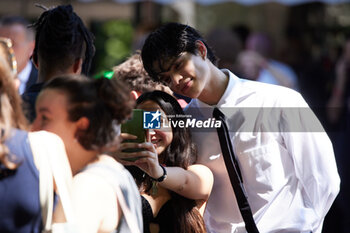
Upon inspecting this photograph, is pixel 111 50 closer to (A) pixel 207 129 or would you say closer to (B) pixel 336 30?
(B) pixel 336 30

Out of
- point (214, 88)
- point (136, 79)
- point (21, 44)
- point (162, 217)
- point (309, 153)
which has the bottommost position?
point (21, 44)

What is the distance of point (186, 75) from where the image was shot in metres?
2.77

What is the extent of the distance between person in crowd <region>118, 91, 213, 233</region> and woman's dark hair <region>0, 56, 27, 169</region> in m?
0.74

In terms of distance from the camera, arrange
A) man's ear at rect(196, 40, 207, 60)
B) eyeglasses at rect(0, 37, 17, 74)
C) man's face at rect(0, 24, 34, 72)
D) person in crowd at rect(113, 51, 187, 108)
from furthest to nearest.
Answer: man's face at rect(0, 24, 34, 72) < person in crowd at rect(113, 51, 187, 108) < man's ear at rect(196, 40, 207, 60) < eyeglasses at rect(0, 37, 17, 74)

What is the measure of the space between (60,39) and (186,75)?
592mm

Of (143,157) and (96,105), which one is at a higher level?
(96,105)

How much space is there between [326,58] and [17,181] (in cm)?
653

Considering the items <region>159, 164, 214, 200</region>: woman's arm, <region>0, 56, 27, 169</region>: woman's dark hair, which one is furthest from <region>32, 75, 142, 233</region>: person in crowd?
<region>159, 164, 214, 200</region>: woman's arm

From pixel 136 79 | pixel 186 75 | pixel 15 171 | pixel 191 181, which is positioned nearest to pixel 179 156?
pixel 191 181

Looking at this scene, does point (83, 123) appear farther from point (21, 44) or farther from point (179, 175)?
point (21, 44)

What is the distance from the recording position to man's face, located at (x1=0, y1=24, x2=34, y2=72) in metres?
5.05

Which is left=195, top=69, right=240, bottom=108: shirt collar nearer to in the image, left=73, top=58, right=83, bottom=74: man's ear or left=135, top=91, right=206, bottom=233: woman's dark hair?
left=135, top=91, right=206, bottom=233: woman's dark hair

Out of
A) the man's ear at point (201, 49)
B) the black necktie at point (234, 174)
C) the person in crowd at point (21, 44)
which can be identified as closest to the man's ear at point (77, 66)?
the man's ear at point (201, 49)

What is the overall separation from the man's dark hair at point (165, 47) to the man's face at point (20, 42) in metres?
2.38
